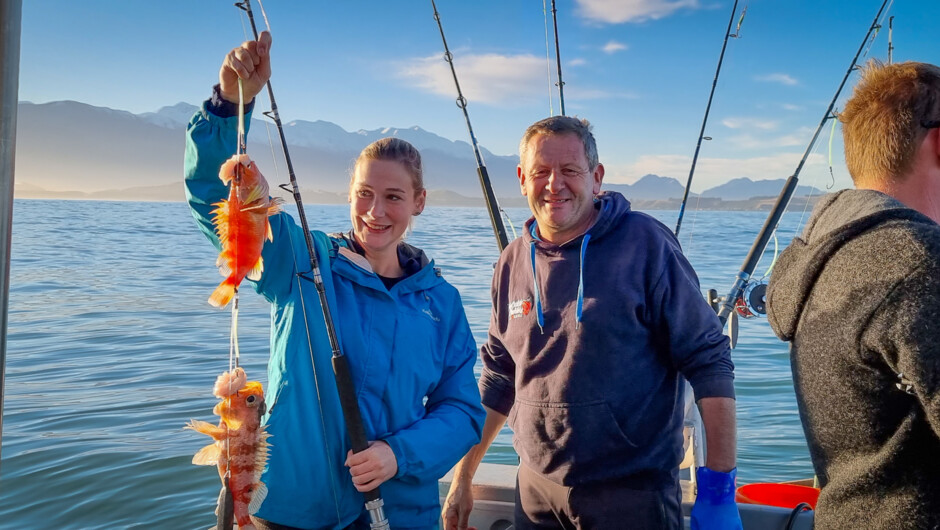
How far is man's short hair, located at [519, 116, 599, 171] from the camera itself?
2971 millimetres

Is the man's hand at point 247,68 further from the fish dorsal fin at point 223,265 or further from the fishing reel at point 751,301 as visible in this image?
the fishing reel at point 751,301

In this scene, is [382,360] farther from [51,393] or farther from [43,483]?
[51,393]

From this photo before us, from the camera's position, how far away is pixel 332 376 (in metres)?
2.34

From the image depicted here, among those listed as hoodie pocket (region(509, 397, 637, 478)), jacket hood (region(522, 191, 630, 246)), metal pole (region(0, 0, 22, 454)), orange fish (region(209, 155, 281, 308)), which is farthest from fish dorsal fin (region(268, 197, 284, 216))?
hoodie pocket (region(509, 397, 637, 478))

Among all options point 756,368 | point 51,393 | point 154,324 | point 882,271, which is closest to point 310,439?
point 882,271

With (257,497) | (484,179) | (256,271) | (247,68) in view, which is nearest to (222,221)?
(256,271)

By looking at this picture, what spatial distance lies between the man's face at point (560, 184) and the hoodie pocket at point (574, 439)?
737mm

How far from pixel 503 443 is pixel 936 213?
227 inches

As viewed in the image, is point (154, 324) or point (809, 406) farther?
point (154, 324)

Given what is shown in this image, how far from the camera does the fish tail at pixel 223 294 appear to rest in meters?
1.95

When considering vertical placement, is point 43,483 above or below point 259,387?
below

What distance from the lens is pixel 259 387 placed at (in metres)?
2.14

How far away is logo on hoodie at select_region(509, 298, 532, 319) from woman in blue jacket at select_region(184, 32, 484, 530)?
1.46 ft

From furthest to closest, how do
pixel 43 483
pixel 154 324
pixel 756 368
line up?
pixel 154 324
pixel 756 368
pixel 43 483
